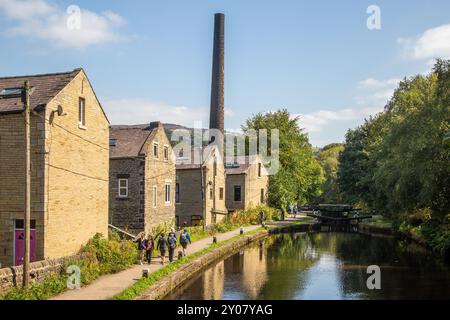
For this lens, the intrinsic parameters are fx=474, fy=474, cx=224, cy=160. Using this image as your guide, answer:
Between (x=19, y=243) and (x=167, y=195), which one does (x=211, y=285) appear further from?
(x=167, y=195)

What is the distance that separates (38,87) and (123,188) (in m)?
11.1

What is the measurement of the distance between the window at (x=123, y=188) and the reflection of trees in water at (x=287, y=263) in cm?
999

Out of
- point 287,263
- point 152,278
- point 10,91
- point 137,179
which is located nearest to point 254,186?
point 137,179

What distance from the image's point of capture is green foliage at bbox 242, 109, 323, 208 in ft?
191

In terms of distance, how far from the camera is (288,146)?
6122cm

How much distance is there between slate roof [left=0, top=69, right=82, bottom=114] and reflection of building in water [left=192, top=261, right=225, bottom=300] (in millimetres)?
9751

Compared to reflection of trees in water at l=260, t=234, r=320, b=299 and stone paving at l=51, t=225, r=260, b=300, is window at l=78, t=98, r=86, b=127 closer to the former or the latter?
stone paving at l=51, t=225, r=260, b=300

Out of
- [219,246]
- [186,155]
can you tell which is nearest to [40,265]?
[219,246]

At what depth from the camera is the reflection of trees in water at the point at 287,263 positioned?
65.3 feet

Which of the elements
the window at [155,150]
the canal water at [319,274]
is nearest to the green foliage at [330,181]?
the canal water at [319,274]

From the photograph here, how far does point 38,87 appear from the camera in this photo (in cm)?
2075

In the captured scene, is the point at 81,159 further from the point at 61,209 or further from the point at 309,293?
the point at 309,293

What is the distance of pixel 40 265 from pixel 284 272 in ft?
41.2
